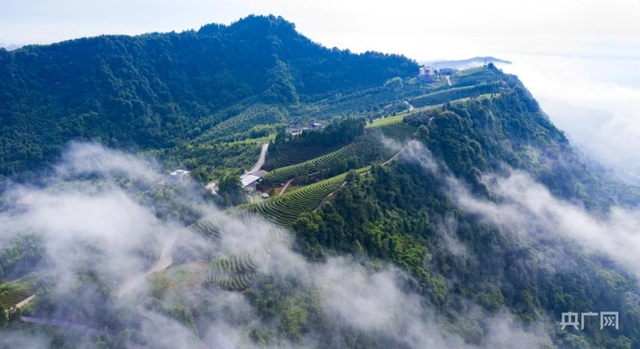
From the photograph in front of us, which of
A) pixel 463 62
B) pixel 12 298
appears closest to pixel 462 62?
pixel 463 62

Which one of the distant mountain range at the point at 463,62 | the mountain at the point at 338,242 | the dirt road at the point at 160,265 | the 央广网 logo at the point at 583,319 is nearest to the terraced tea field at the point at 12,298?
the mountain at the point at 338,242

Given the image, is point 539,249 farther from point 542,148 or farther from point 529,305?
point 542,148

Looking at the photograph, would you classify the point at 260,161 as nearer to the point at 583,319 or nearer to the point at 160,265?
the point at 160,265

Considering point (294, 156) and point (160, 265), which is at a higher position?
point (294, 156)

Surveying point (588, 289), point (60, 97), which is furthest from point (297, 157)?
point (60, 97)

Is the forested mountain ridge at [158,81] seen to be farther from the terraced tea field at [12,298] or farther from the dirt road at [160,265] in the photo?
the dirt road at [160,265]

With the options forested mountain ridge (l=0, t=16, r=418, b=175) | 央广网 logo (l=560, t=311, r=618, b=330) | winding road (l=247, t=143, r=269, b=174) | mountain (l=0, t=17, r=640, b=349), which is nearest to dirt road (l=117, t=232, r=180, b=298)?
mountain (l=0, t=17, r=640, b=349)
